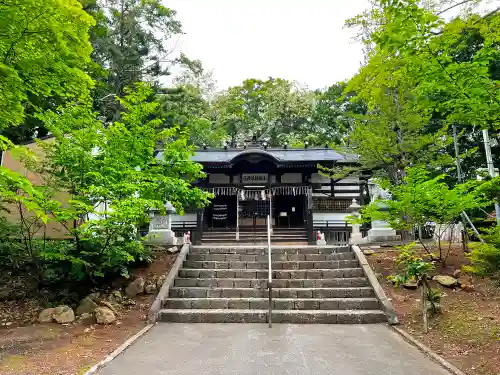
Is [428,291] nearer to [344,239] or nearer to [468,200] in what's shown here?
[468,200]

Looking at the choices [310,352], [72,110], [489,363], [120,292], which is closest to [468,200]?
[489,363]

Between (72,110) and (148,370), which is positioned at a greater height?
(72,110)

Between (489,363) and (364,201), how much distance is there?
14.5 meters

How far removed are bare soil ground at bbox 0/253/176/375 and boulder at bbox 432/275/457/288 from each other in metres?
6.87

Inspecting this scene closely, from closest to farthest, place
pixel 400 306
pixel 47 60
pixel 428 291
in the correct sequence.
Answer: pixel 47 60 < pixel 428 291 < pixel 400 306

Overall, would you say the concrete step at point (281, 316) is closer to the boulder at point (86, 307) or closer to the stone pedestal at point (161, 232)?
the boulder at point (86, 307)

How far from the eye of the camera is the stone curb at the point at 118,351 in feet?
14.4

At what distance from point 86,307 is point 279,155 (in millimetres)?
14153

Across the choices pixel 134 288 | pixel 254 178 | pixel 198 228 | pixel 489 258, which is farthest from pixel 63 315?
pixel 254 178

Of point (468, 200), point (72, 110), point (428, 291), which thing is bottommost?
point (428, 291)

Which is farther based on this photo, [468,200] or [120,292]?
[120,292]

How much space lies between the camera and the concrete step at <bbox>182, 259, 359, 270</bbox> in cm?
912

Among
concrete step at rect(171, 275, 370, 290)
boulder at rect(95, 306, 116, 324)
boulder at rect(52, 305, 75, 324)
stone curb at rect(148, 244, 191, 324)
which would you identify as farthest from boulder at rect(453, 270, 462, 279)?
boulder at rect(52, 305, 75, 324)

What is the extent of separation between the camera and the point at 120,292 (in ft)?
26.3
